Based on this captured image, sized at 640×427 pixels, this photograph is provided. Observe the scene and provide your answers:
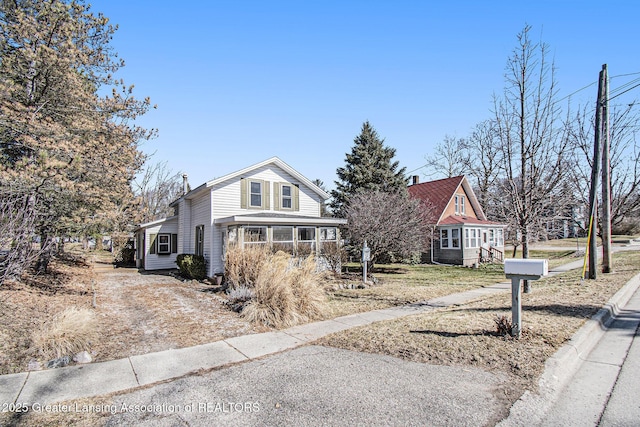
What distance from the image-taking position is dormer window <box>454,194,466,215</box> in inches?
976

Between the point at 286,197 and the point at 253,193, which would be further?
the point at 286,197

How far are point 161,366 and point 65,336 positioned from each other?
2.01 m

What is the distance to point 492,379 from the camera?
13.3 feet

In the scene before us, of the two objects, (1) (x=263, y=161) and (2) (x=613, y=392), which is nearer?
(2) (x=613, y=392)

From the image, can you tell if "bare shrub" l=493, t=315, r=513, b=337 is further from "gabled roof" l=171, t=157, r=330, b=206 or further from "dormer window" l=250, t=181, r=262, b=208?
"dormer window" l=250, t=181, r=262, b=208

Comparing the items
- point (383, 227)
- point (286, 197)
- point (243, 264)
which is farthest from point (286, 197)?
point (243, 264)

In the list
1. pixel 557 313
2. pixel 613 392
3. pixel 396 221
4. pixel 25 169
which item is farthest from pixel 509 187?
pixel 25 169

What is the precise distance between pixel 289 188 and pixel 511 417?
49.9ft

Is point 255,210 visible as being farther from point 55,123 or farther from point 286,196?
point 55,123

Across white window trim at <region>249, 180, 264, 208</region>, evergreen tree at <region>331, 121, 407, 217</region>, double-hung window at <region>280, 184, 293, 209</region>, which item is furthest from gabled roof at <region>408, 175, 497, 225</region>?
white window trim at <region>249, 180, 264, 208</region>

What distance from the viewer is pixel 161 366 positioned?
4.86 meters

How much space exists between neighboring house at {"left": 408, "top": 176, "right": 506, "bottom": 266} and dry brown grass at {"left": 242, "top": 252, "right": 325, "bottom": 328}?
15.3 m

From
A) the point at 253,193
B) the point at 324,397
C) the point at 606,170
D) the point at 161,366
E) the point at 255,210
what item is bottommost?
the point at 161,366

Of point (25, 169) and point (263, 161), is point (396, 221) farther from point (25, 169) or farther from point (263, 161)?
point (25, 169)
